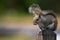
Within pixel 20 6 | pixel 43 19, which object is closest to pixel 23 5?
pixel 20 6

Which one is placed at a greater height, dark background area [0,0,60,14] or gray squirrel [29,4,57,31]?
dark background area [0,0,60,14]

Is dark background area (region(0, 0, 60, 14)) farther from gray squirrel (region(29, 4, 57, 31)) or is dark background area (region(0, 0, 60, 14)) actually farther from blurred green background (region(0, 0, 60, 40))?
gray squirrel (region(29, 4, 57, 31))

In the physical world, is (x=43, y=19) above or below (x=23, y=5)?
below

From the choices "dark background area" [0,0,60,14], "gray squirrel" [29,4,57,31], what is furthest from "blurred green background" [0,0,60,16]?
"gray squirrel" [29,4,57,31]

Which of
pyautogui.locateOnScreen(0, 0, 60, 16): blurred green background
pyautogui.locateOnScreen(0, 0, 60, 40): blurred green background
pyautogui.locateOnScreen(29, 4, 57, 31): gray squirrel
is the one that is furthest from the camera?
pyautogui.locateOnScreen(0, 0, 60, 16): blurred green background

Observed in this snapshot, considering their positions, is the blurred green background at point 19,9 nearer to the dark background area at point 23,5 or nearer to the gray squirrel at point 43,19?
the dark background area at point 23,5

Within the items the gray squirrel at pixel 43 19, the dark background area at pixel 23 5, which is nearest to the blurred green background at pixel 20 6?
the dark background area at pixel 23 5

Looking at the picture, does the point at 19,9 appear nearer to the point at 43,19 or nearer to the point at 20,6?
the point at 20,6

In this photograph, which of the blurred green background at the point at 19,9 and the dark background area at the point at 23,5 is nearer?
the blurred green background at the point at 19,9

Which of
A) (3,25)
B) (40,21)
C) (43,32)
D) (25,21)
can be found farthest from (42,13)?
(25,21)

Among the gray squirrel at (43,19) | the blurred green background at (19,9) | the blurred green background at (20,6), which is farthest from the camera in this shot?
the blurred green background at (20,6)

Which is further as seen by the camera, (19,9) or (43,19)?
(19,9)

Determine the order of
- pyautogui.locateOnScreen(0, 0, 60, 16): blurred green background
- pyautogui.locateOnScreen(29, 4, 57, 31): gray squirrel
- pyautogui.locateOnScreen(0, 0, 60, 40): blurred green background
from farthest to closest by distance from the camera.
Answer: pyautogui.locateOnScreen(0, 0, 60, 16): blurred green background, pyautogui.locateOnScreen(0, 0, 60, 40): blurred green background, pyautogui.locateOnScreen(29, 4, 57, 31): gray squirrel

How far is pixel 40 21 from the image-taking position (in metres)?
2.24
